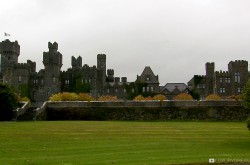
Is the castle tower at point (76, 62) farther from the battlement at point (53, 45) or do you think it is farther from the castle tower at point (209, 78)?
the castle tower at point (209, 78)

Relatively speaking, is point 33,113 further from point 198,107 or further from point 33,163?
point 33,163

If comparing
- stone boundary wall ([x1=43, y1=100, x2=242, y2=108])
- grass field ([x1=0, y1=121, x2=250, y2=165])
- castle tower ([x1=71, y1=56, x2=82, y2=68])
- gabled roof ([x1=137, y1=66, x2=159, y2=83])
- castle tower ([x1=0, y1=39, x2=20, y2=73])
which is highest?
castle tower ([x1=0, y1=39, x2=20, y2=73])

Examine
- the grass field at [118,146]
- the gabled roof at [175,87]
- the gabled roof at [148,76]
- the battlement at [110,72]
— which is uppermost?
the battlement at [110,72]

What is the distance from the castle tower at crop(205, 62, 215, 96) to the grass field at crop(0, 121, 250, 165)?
8259cm

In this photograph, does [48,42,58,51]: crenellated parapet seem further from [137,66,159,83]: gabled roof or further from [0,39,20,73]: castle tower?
[137,66,159,83]: gabled roof

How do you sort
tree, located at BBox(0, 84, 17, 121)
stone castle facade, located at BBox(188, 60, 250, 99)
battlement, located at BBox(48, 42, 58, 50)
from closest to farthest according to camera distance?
tree, located at BBox(0, 84, 17, 121)
battlement, located at BBox(48, 42, 58, 50)
stone castle facade, located at BBox(188, 60, 250, 99)

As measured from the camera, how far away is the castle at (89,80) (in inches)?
4045

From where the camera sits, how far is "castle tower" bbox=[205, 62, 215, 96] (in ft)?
365

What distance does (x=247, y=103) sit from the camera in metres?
24.5

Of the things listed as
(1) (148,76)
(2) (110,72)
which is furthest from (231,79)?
(2) (110,72)

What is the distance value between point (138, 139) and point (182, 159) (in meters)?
6.71

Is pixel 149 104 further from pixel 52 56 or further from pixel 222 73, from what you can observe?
pixel 222 73

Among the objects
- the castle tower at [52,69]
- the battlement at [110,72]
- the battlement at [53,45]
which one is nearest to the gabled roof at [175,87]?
the battlement at [110,72]

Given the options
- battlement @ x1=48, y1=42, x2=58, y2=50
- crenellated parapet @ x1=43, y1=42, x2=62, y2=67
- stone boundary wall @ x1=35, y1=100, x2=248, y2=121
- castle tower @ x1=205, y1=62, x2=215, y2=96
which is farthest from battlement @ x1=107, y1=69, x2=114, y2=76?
stone boundary wall @ x1=35, y1=100, x2=248, y2=121
